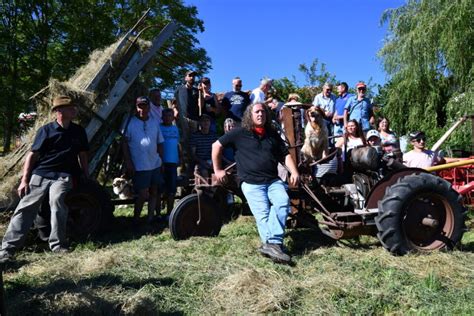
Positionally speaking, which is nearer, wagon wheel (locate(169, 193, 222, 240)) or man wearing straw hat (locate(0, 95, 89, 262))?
man wearing straw hat (locate(0, 95, 89, 262))

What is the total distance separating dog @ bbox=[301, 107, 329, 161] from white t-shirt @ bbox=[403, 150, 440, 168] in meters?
1.67

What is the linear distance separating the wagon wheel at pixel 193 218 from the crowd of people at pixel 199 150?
62 centimetres

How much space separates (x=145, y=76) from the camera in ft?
24.2

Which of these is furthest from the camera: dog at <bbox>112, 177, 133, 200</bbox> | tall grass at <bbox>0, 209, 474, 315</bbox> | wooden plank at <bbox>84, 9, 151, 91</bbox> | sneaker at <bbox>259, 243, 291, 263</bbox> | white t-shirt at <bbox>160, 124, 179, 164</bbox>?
dog at <bbox>112, 177, 133, 200</bbox>

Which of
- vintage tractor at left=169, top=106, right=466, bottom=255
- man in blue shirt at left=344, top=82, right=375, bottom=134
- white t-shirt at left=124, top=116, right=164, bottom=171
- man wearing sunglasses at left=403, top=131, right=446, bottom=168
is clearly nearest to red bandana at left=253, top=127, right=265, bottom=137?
vintage tractor at left=169, top=106, right=466, bottom=255

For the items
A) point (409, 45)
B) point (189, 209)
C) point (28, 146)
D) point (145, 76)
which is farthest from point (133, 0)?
point (189, 209)

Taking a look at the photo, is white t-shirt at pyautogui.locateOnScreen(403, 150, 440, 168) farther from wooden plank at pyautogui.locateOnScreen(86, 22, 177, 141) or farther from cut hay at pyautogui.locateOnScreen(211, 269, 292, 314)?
wooden plank at pyautogui.locateOnScreen(86, 22, 177, 141)

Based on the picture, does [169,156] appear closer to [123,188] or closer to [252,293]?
[123,188]

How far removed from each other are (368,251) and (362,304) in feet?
4.95

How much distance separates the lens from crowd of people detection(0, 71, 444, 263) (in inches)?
203

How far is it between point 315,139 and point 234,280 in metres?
2.70

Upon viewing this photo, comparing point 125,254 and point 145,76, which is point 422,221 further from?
point 145,76

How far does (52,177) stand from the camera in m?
5.47

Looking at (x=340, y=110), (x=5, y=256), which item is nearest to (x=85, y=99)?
(x=5, y=256)
